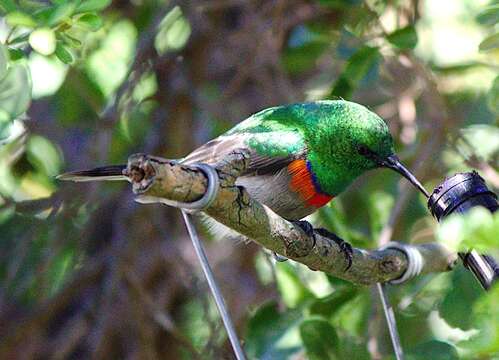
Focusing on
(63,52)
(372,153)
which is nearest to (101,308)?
(372,153)

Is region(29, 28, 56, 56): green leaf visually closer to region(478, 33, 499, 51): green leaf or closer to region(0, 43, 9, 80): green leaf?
region(0, 43, 9, 80): green leaf

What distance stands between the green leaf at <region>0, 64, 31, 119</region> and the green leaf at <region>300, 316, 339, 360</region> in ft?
3.47

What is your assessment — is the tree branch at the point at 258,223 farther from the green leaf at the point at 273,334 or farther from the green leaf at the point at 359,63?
the green leaf at the point at 359,63

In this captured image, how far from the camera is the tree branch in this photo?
1.61 m

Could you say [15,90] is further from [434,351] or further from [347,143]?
[434,351]

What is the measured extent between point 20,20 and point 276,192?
95 centimetres

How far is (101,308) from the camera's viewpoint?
418 centimetres

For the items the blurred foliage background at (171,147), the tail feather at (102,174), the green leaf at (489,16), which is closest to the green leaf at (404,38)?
the blurred foliage background at (171,147)

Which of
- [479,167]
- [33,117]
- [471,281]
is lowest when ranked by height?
[471,281]

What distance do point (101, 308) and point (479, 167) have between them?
1627 mm

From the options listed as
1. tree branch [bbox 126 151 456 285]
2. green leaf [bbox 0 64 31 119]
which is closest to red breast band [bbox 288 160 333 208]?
tree branch [bbox 126 151 456 285]

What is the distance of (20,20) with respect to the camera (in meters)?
2.40

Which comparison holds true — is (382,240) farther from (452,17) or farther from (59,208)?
(452,17)

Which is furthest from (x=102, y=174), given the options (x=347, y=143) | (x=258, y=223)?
(x=347, y=143)
